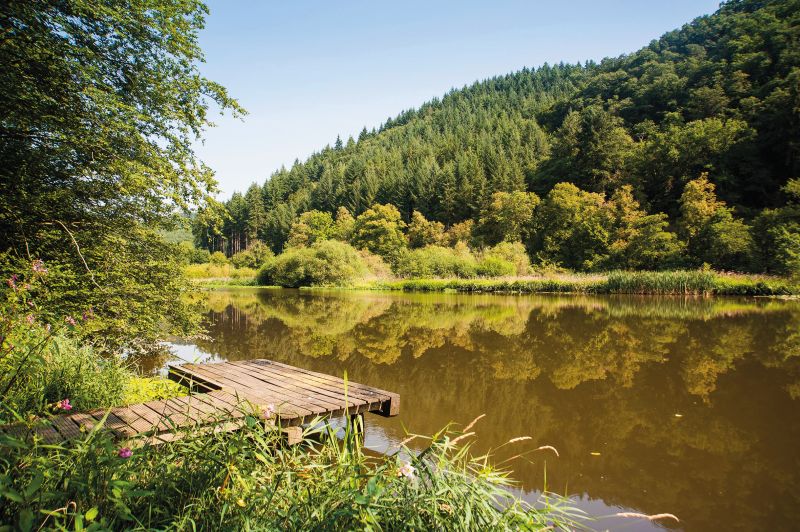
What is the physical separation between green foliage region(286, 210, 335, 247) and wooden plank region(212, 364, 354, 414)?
46356 mm

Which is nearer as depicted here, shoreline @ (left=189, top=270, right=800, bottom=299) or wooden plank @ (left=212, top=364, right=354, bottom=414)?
wooden plank @ (left=212, top=364, right=354, bottom=414)

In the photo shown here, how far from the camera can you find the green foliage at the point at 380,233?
47.2 m

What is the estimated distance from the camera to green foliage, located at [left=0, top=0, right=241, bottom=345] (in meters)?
4.92

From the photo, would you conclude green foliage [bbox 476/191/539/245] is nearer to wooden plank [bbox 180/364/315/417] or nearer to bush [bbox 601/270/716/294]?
bush [bbox 601/270/716/294]

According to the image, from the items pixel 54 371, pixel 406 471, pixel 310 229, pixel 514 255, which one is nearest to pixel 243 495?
pixel 406 471

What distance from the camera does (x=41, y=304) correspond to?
4785 millimetres

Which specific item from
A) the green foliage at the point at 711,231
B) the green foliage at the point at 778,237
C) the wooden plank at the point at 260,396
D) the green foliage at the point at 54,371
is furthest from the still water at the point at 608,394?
the green foliage at the point at 711,231

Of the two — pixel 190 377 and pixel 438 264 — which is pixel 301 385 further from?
pixel 438 264

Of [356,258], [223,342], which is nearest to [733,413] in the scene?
[223,342]

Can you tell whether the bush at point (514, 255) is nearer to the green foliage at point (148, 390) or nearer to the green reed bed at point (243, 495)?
the green foliage at point (148, 390)

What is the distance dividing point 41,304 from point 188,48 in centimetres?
408

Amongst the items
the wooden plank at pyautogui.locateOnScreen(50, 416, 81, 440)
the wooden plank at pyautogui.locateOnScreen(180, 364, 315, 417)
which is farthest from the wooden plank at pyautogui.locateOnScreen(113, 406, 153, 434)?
the wooden plank at pyautogui.locateOnScreen(180, 364, 315, 417)

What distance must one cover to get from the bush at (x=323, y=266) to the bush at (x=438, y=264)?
12.1ft

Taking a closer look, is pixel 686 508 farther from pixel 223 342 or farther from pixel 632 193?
pixel 632 193
